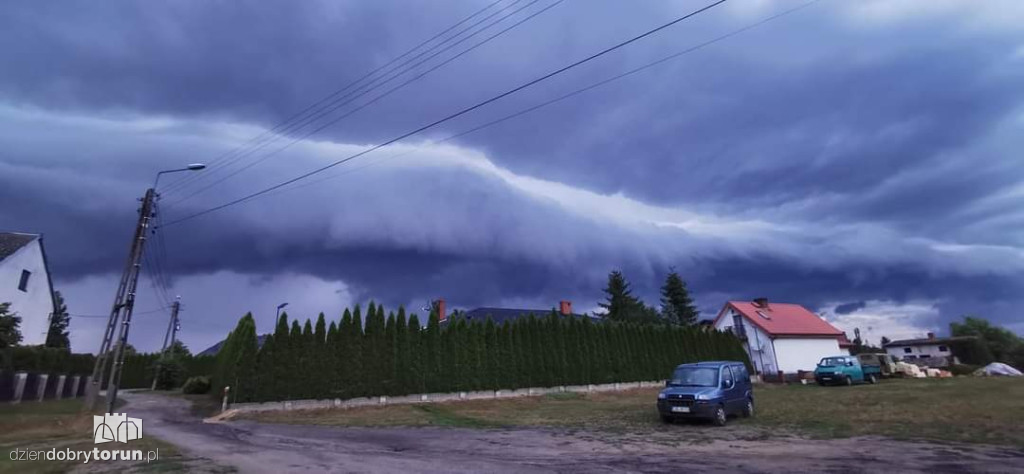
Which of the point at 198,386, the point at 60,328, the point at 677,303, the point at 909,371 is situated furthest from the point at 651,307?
the point at 60,328

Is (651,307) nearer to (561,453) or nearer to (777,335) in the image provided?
(777,335)

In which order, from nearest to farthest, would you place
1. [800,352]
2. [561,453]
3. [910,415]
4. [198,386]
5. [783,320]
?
[561,453]
[910,415]
[198,386]
[800,352]
[783,320]

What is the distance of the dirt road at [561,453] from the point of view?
857 cm

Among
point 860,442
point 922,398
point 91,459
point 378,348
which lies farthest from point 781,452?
point 378,348

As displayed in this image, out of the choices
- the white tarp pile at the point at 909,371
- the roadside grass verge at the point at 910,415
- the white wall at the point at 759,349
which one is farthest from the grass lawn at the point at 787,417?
the white tarp pile at the point at 909,371

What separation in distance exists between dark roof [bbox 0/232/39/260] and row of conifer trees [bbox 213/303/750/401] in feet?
73.8

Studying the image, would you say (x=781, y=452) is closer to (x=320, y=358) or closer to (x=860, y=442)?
(x=860, y=442)

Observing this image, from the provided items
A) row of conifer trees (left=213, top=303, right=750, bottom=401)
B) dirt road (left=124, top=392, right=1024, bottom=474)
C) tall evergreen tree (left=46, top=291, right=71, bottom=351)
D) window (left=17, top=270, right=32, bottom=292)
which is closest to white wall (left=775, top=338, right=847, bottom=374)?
row of conifer trees (left=213, top=303, right=750, bottom=401)

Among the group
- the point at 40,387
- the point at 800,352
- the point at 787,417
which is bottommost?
the point at 787,417

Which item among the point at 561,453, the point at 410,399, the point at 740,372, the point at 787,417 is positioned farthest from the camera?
the point at 410,399

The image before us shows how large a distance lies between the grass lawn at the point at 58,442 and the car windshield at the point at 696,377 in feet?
44.1

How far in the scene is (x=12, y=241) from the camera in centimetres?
3797

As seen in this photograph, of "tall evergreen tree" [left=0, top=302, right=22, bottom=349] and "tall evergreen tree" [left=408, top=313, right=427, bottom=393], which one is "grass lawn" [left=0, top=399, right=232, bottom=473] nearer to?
"tall evergreen tree" [left=0, top=302, right=22, bottom=349]

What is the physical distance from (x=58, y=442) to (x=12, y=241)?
37.5 metres
